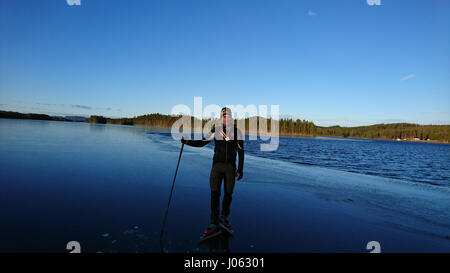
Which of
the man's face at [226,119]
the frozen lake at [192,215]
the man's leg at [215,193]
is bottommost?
the frozen lake at [192,215]

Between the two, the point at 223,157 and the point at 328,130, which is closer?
the point at 223,157

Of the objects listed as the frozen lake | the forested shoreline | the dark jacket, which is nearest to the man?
the dark jacket

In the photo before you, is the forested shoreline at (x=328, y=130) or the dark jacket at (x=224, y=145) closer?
the dark jacket at (x=224, y=145)

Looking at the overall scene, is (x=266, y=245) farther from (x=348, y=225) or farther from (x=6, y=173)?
(x=6, y=173)

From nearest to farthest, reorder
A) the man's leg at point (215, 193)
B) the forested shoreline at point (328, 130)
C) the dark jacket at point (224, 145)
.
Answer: the man's leg at point (215, 193) < the dark jacket at point (224, 145) < the forested shoreline at point (328, 130)

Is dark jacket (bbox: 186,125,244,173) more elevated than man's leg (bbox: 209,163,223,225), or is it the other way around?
dark jacket (bbox: 186,125,244,173)

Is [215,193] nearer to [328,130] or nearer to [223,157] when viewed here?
[223,157]

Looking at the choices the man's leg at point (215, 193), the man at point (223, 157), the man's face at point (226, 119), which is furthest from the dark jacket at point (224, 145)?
the man's leg at point (215, 193)

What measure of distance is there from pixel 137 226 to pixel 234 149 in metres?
2.06

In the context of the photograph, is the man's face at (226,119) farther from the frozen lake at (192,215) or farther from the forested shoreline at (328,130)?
the forested shoreline at (328,130)

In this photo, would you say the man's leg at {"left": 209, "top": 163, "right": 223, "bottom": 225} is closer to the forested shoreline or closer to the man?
the man

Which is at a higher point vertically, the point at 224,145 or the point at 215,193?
the point at 224,145

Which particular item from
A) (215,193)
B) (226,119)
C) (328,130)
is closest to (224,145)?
(226,119)

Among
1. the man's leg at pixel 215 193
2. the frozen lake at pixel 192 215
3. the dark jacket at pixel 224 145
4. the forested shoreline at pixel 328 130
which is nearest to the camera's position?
the frozen lake at pixel 192 215
